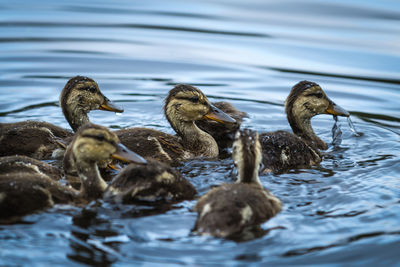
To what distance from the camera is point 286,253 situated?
4184 millimetres

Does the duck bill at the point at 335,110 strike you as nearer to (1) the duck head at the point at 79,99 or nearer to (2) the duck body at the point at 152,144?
(2) the duck body at the point at 152,144

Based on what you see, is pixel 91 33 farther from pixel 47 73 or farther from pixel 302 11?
pixel 302 11

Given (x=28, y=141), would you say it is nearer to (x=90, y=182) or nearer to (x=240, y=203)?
(x=90, y=182)

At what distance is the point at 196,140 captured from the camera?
270 inches

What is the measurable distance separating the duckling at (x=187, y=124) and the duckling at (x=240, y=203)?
1.33 meters

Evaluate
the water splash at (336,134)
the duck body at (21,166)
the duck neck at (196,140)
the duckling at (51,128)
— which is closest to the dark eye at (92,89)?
the duckling at (51,128)

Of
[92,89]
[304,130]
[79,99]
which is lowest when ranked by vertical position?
[304,130]

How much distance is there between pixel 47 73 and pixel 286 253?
701cm

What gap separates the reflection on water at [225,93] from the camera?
4277 millimetres

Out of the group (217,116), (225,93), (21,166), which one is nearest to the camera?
(21,166)

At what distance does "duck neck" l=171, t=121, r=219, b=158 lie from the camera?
6.76 m

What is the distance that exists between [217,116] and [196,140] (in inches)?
14.0

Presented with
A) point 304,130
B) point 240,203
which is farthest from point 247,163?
point 304,130

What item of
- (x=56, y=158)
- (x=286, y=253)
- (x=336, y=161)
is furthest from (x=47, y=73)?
(x=286, y=253)
